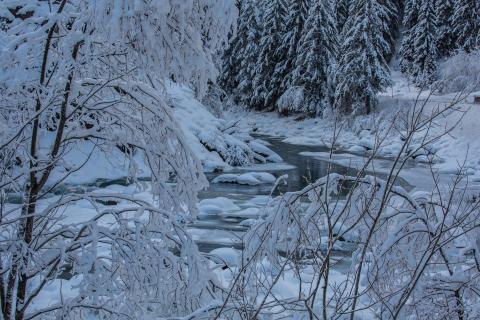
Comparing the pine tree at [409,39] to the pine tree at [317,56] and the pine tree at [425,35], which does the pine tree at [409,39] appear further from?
the pine tree at [317,56]

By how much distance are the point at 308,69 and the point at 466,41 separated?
10538mm

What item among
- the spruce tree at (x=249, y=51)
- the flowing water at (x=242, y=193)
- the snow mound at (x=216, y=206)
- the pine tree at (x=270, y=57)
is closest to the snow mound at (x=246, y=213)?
the flowing water at (x=242, y=193)

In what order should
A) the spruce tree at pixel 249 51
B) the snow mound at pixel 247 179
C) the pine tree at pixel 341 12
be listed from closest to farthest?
the snow mound at pixel 247 179, the spruce tree at pixel 249 51, the pine tree at pixel 341 12

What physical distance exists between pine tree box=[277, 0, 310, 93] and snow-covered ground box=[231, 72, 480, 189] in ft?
10.5

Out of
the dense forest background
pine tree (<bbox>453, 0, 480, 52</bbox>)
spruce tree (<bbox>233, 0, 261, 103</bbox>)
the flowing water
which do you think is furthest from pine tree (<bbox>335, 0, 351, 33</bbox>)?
the flowing water

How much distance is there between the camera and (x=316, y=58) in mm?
33062

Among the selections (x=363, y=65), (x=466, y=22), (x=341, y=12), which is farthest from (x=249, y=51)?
(x=466, y=22)

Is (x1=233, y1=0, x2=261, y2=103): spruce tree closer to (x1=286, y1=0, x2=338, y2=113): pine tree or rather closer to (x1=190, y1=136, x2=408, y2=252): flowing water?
(x1=286, y1=0, x2=338, y2=113): pine tree

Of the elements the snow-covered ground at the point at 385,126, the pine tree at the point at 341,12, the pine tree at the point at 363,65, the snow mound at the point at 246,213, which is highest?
the pine tree at the point at 341,12

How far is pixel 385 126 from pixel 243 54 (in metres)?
28.9

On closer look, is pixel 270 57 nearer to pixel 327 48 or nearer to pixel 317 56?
pixel 317 56

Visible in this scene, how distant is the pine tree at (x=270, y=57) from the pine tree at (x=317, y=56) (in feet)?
10.7

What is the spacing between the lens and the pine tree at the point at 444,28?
121 ft

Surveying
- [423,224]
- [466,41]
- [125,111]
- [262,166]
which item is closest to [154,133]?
[125,111]
